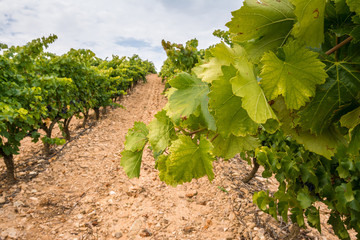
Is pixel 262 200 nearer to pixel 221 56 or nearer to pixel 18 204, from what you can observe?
pixel 221 56

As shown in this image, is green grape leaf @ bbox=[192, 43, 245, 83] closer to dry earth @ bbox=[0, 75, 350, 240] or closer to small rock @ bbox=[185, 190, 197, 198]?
dry earth @ bbox=[0, 75, 350, 240]

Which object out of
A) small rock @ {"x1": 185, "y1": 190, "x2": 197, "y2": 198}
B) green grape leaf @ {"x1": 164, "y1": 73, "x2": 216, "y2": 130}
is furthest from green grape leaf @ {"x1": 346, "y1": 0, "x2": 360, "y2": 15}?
small rock @ {"x1": 185, "y1": 190, "x2": 197, "y2": 198}

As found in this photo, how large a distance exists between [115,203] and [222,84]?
153 inches

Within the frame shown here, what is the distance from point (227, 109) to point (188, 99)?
0.30 m

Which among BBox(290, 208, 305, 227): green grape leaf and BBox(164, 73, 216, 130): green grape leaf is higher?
BBox(164, 73, 216, 130): green grape leaf

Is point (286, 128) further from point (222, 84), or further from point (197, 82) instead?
point (197, 82)

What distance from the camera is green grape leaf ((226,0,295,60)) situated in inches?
24.1

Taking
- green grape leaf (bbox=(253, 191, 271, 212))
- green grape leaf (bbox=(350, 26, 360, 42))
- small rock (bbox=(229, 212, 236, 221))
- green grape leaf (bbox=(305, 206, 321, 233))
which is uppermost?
green grape leaf (bbox=(350, 26, 360, 42))

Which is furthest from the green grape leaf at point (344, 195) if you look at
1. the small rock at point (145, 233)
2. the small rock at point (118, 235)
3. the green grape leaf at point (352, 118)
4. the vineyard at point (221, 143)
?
the small rock at point (118, 235)

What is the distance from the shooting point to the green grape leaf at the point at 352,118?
0.58 meters

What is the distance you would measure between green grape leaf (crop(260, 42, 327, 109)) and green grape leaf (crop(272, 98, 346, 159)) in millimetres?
101

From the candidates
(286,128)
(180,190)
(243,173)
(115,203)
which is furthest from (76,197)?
(286,128)

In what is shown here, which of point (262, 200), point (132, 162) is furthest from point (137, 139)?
point (262, 200)

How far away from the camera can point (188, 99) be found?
0.91 meters
